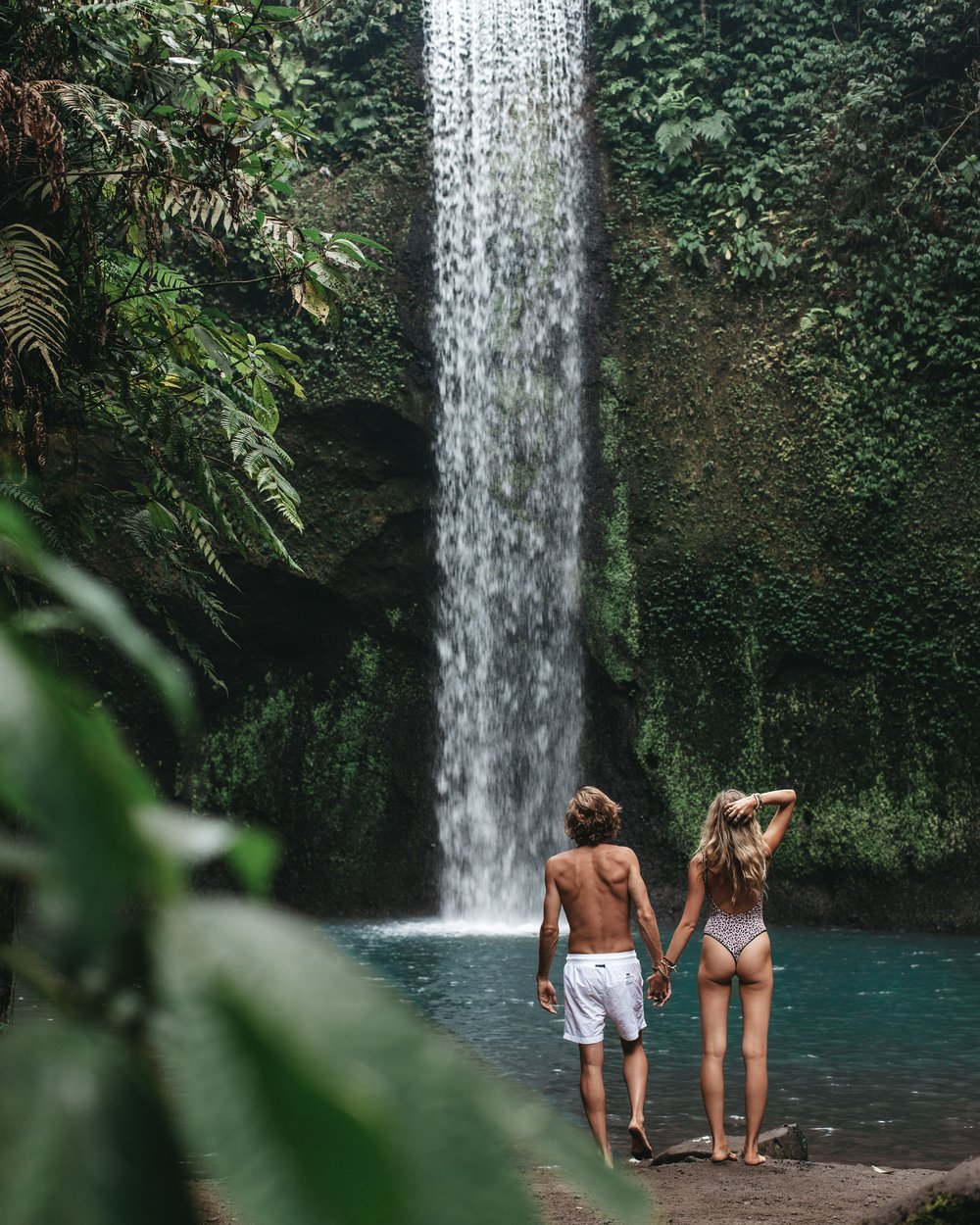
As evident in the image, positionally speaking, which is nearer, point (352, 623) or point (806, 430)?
point (806, 430)

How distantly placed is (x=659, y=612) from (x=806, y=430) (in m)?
2.69

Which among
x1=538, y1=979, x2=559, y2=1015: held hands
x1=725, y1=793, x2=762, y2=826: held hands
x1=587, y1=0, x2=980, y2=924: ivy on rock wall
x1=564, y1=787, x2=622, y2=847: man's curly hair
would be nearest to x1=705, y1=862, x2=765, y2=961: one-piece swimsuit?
x1=725, y1=793, x2=762, y2=826: held hands

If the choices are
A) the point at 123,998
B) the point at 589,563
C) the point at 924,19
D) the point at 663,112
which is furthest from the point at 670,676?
the point at 123,998

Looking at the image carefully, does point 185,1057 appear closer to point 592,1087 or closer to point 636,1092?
point 592,1087

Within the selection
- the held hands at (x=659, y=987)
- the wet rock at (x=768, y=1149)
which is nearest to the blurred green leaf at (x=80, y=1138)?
the wet rock at (x=768, y=1149)

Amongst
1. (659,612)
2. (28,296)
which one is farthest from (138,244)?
(659,612)

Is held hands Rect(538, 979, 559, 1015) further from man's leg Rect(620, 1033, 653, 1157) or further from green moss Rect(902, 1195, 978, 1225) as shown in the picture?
green moss Rect(902, 1195, 978, 1225)

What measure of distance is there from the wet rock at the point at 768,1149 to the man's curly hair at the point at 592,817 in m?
1.31

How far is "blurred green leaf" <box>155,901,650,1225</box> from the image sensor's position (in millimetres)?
220

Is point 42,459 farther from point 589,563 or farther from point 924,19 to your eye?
point 924,19

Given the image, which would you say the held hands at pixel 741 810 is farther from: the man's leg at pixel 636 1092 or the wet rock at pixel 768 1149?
the wet rock at pixel 768 1149

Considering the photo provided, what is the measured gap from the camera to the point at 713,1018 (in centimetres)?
524

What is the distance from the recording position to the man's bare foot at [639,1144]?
16.3ft

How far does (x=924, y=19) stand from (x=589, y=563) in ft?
23.7
